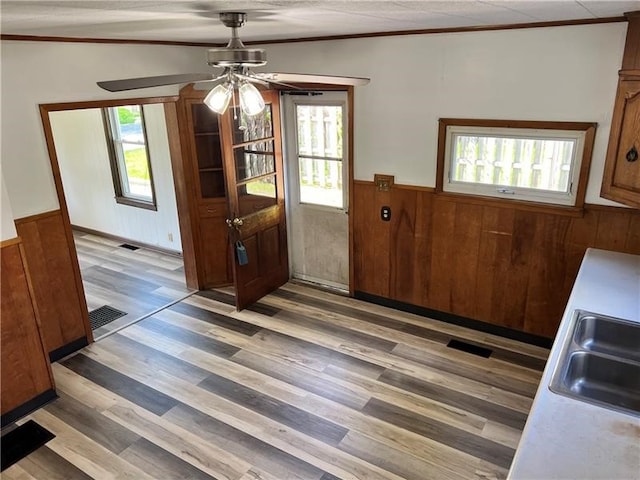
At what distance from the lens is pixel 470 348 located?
377 centimetres

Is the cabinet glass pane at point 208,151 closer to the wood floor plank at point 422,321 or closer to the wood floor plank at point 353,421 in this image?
the wood floor plank at point 422,321

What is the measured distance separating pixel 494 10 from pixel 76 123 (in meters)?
5.55

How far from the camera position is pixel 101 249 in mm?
6082

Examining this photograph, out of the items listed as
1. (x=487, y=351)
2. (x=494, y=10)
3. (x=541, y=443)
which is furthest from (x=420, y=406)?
(x=494, y=10)

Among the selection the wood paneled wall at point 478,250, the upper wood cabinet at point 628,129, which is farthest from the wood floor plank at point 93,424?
the upper wood cabinet at point 628,129

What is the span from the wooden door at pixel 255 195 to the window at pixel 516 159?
1640 millimetres

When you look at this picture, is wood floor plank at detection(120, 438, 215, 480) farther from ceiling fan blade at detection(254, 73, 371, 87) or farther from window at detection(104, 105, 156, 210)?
window at detection(104, 105, 156, 210)

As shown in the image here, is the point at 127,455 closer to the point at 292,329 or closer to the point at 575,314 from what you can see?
the point at 292,329

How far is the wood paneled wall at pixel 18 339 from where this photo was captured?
293 centimetres

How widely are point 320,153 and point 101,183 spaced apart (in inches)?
131

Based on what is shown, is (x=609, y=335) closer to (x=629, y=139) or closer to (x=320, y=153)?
(x=629, y=139)

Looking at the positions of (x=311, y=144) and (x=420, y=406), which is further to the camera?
(x=311, y=144)

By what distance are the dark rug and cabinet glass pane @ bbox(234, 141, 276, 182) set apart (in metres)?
2.40

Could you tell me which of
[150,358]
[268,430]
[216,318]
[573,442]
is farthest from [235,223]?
[573,442]
